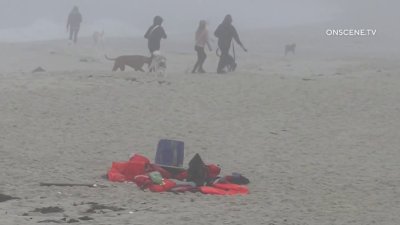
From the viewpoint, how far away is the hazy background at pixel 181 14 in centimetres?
5104

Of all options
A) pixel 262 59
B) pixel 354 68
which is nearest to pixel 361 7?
pixel 262 59

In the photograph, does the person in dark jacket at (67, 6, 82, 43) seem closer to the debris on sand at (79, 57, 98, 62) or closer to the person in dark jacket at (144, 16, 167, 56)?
the debris on sand at (79, 57, 98, 62)

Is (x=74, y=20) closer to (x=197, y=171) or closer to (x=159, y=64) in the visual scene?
(x=159, y=64)

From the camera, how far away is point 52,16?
6244 cm

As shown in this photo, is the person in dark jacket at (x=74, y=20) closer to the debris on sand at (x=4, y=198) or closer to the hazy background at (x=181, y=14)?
the hazy background at (x=181, y=14)

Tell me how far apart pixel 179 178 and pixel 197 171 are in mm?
443

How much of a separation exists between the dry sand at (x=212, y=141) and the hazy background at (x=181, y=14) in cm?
3036

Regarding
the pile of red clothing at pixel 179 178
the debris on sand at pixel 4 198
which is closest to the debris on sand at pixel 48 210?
the debris on sand at pixel 4 198

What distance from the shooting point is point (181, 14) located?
196 feet

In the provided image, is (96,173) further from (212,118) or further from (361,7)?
(361,7)
